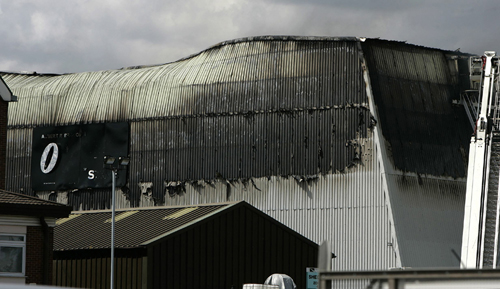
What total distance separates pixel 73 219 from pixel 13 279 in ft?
44.8

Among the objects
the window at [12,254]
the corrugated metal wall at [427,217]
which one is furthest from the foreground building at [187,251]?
the corrugated metal wall at [427,217]

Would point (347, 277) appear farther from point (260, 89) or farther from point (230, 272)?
point (260, 89)

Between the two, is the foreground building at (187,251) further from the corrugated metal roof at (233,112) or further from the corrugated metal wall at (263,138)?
the corrugated metal roof at (233,112)

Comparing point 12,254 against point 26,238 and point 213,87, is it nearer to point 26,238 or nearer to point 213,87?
point 26,238

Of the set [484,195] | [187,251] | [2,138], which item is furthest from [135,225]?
[484,195]

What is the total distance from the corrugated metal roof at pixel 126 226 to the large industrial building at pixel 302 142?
7354mm

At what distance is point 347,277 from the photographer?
12.7 metres

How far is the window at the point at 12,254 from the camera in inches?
1116

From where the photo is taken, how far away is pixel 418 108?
4562 centimetres

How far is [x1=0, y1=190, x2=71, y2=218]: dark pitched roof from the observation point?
28.3 meters

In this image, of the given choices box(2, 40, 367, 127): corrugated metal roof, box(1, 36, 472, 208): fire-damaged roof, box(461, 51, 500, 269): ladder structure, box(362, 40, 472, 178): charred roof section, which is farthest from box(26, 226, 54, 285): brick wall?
box(362, 40, 472, 178): charred roof section

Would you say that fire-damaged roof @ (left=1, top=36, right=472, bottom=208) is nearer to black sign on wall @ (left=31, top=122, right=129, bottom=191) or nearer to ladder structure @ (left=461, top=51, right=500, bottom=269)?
black sign on wall @ (left=31, top=122, right=129, bottom=191)

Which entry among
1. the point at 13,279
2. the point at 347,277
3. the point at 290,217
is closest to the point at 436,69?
the point at 290,217

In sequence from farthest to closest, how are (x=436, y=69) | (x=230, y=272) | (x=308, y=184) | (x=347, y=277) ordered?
(x=436, y=69) < (x=308, y=184) < (x=230, y=272) < (x=347, y=277)
